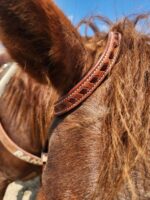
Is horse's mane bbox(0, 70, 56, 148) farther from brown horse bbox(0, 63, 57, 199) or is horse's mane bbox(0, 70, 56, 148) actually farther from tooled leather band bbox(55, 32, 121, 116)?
tooled leather band bbox(55, 32, 121, 116)

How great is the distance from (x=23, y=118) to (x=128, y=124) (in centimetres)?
118

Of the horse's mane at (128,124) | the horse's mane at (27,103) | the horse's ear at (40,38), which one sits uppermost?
the horse's ear at (40,38)

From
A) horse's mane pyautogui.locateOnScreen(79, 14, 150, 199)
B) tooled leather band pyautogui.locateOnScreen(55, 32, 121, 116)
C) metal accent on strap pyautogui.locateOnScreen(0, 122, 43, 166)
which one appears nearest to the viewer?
horse's mane pyautogui.locateOnScreen(79, 14, 150, 199)

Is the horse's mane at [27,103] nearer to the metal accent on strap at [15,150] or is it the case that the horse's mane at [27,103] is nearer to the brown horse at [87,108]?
the metal accent on strap at [15,150]

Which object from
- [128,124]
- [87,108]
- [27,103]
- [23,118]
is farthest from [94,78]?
[23,118]

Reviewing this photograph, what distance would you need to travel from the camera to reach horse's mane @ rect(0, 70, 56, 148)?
5.89ft

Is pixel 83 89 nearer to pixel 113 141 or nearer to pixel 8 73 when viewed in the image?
pixel 113 141

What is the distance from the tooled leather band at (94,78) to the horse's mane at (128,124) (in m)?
0.03

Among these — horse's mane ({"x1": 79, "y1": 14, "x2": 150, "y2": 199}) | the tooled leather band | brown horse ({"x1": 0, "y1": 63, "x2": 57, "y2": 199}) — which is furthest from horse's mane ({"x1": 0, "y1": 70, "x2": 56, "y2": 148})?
horse's mane ({"x1": 79, "y1": 14, "x2": 150, "y2": 199})

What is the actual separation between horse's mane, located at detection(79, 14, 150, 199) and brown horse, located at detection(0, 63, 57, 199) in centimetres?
67

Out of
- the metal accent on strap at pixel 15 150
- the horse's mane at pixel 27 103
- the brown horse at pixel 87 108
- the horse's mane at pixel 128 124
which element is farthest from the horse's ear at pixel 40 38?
the metal accent on strap at pixel 15 150

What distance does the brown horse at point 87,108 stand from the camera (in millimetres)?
988

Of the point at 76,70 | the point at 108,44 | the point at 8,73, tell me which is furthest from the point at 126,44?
the point at 8,73

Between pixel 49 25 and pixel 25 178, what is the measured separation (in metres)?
1.71
